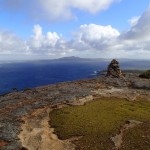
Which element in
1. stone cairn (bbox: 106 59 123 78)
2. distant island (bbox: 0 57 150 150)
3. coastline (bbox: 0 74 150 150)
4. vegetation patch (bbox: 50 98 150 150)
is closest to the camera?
distant island (bbox: 0 57 150 150)

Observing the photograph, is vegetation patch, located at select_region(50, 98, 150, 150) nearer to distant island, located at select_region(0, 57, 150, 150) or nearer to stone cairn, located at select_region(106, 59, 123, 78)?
distant island, located at select_region(0, 57, 150, 150)

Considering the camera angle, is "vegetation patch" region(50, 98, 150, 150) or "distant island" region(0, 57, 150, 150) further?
"vegetation patch" region(50, 98, 150, 150)

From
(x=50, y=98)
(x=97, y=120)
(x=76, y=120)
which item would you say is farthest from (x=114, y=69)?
(x=76, y=120)

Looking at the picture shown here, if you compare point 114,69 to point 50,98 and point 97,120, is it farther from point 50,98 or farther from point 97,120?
point 97,120

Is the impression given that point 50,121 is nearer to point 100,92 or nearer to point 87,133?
point 87,133

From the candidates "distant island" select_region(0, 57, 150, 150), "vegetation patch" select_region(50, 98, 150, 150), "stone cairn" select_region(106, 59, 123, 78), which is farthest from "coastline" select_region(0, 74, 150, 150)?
"stone cairn" select_region(106, 59, 123, 78)

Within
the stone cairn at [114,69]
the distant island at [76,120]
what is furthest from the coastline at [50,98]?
the stone cairn at [114,69]

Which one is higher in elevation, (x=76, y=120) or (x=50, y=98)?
(x=50, y=98)

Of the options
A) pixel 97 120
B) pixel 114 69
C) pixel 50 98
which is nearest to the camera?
pixel 97 120

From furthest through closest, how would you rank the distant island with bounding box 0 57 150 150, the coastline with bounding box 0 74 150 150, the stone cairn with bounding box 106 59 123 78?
the stone cairn with bounding box 106 59 123 78 < the coastline with bounding box 0 74 150 150 < the distant island with bounding box 0 57 150 150

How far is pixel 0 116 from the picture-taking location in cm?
4747

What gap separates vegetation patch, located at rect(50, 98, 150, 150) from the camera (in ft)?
116

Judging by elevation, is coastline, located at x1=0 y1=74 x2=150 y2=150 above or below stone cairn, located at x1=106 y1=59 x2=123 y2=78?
below

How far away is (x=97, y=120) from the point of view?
141ft
